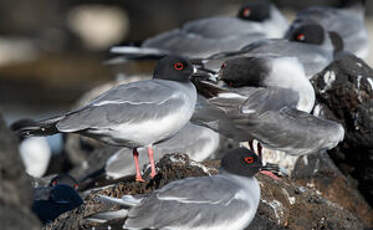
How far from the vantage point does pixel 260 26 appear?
39.8 ft

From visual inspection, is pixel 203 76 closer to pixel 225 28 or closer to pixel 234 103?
pixel 234 103

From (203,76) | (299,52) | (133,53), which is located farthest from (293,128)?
(133,53)

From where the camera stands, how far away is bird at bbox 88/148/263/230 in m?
5.01

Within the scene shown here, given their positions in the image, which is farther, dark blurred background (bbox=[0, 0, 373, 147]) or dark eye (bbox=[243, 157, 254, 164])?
dark blurred background (bbox=[0, 0, 373, 147])

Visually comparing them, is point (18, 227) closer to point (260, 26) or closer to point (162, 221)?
point (162, 221)

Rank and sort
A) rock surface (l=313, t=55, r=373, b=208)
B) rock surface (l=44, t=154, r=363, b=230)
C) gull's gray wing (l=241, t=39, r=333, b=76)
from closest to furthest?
rock surface (l=44, t=154, r=363, b=230) < rock surface (l=313, t=55, r=373, b=208) < gull's gray wing (l=241, t=39, r=333, b=76)

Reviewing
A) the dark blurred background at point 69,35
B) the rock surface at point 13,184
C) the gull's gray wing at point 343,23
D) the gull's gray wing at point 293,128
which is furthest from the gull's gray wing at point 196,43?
the dark blurred background at point 69,35

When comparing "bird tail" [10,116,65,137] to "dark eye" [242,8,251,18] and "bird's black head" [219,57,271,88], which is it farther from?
"dark eye" [242,8,251,18]

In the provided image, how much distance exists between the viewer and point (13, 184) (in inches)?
161

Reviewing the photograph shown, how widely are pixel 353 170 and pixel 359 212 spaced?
1.56 feet

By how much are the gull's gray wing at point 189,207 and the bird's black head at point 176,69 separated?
5.40ft

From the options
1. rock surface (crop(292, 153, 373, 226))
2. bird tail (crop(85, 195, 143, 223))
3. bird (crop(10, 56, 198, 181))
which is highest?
bird (crop(10, 56, 198, 181))

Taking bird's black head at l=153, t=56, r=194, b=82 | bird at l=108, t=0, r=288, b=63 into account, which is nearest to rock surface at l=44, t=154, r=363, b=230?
bird's black head at l=153, t=56, r=194, b=82

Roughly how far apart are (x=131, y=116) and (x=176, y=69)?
2.70 ft
